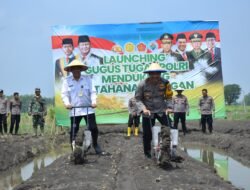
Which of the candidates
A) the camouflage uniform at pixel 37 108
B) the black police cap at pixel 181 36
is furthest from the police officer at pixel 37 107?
the black police cap at pixel 181 36

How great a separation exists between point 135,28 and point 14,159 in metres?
9.45

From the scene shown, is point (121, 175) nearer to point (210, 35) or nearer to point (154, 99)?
point (154, 99)

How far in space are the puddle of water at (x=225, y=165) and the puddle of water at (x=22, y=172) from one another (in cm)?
368

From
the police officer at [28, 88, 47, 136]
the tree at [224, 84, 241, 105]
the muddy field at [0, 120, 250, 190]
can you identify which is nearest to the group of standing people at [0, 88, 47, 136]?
the police officer at [28, 88, 47, 136]

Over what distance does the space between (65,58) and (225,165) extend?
1021cm

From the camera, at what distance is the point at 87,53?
63.2ft

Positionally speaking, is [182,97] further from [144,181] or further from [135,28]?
[144,181]

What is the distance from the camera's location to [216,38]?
19312mm

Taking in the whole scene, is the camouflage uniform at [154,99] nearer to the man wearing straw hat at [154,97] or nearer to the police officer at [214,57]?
the man wearing straw hat at [154,97]

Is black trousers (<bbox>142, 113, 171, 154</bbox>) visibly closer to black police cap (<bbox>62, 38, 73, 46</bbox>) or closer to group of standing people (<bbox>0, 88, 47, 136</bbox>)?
group of standing people (<bbox>0, 88, 47, 136</bbox>)

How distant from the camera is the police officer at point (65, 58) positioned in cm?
1889

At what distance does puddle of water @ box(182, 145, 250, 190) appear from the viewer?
27.5 ft

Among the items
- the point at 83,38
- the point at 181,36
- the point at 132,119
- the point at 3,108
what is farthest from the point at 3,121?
the point at 181,36

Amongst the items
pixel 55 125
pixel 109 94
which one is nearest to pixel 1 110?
pixel 55 125
